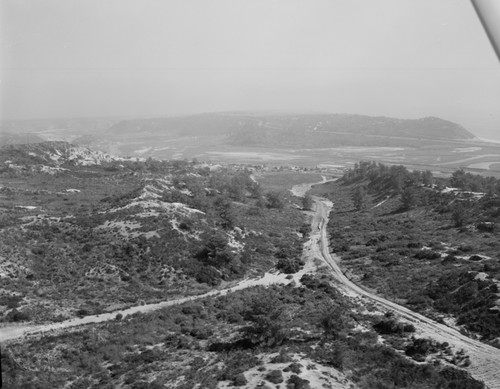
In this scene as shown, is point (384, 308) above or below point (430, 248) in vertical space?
below

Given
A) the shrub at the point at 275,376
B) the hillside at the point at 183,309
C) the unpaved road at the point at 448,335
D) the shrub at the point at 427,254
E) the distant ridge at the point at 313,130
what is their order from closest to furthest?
the shrub at the point at 275,376, the hillside at the point at 183,309, the unpaved road at the point at 448,335, the shrub at the point at 427,254, the distant ridge at the point at 313,130

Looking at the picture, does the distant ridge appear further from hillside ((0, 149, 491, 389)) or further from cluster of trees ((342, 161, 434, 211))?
hillside ((0, 149, 491, 389))

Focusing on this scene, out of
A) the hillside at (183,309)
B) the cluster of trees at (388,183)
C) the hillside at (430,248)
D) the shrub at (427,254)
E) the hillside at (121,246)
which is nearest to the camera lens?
the hillside at (183,309)

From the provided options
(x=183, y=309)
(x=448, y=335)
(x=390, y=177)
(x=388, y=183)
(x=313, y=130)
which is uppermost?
(x=313, y=130)

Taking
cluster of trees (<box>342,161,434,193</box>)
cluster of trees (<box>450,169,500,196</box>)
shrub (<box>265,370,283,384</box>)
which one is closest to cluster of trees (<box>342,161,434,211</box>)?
cluster of trees (<box>342,161,434,193</box>)

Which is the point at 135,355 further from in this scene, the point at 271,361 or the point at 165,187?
the point at 165,187

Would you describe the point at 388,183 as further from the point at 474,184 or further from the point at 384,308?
the point at 384,308

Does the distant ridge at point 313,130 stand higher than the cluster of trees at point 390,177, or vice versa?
the distant ridge at point 313,130

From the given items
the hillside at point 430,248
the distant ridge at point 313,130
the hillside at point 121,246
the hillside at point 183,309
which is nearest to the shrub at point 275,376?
the hillside at point 183,309

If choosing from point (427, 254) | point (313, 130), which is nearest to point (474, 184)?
point (427, 254)

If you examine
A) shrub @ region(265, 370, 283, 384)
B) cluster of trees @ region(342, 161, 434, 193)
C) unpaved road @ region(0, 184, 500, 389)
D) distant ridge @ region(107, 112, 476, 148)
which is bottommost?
unpaved road @ region(0, 184, 500, 389)

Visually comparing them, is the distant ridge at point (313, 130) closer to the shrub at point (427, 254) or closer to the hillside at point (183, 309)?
the shrub at point (427, 254)

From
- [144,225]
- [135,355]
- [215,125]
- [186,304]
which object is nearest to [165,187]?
[144,225]
